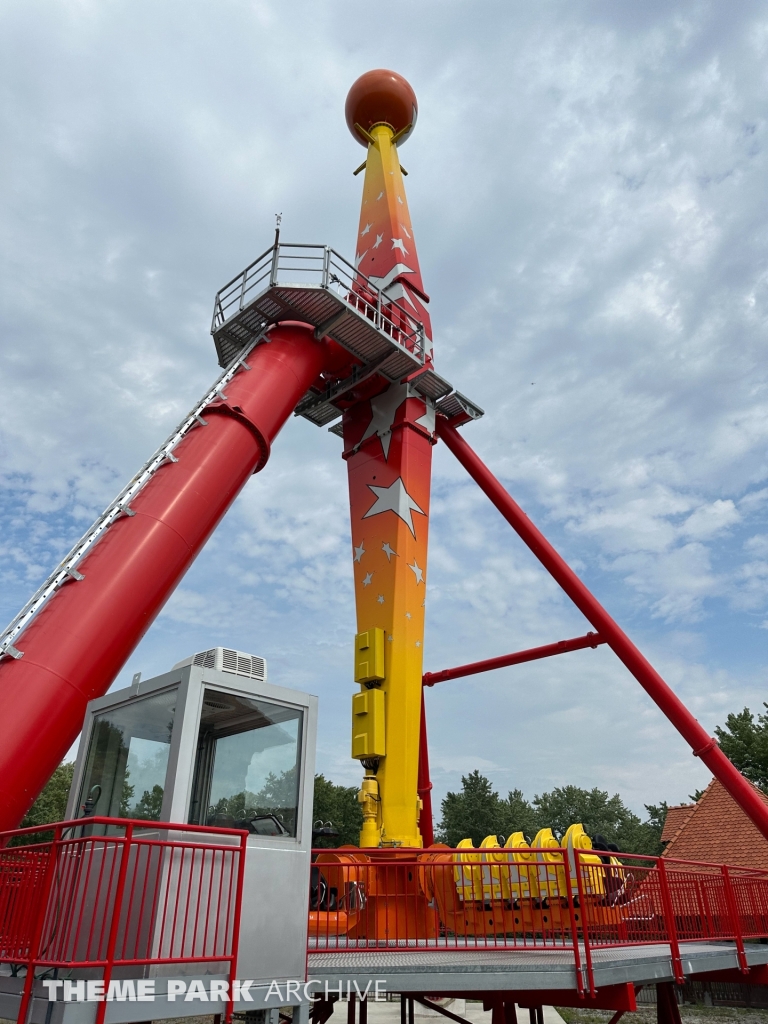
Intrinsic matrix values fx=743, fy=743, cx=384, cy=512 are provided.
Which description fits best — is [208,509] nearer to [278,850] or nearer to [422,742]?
[278,850]

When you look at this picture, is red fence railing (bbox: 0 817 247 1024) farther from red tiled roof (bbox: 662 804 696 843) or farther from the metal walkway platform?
red tiled roof (bbox: 662 804 696 843)

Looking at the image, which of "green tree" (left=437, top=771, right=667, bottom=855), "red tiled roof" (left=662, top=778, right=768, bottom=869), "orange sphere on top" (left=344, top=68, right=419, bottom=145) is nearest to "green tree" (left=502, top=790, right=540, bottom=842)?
"green tree" (left=437, top=771, right=667, bottom=855)

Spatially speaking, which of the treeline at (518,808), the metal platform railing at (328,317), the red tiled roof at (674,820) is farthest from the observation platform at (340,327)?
the red tiled roof at (674,820)

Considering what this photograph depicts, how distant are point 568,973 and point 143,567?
25.8 ft

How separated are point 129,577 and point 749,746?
104ft

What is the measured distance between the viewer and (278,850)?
6164mm

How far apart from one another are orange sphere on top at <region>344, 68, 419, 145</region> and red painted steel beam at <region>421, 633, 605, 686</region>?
15.4 metres

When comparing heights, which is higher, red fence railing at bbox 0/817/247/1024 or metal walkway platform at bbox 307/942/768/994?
red fence railing at bbox 0/817/247/1024

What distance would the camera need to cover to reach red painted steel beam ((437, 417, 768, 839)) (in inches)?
579

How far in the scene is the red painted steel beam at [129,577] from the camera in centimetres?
940

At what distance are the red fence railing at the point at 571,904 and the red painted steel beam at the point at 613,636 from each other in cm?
399

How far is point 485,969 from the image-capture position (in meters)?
6.36

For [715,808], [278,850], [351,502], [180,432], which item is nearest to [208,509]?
[180,432]

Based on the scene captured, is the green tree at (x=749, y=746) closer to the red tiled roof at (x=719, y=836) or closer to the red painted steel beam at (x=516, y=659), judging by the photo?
the red tiled roof at (x=719, y=836)
